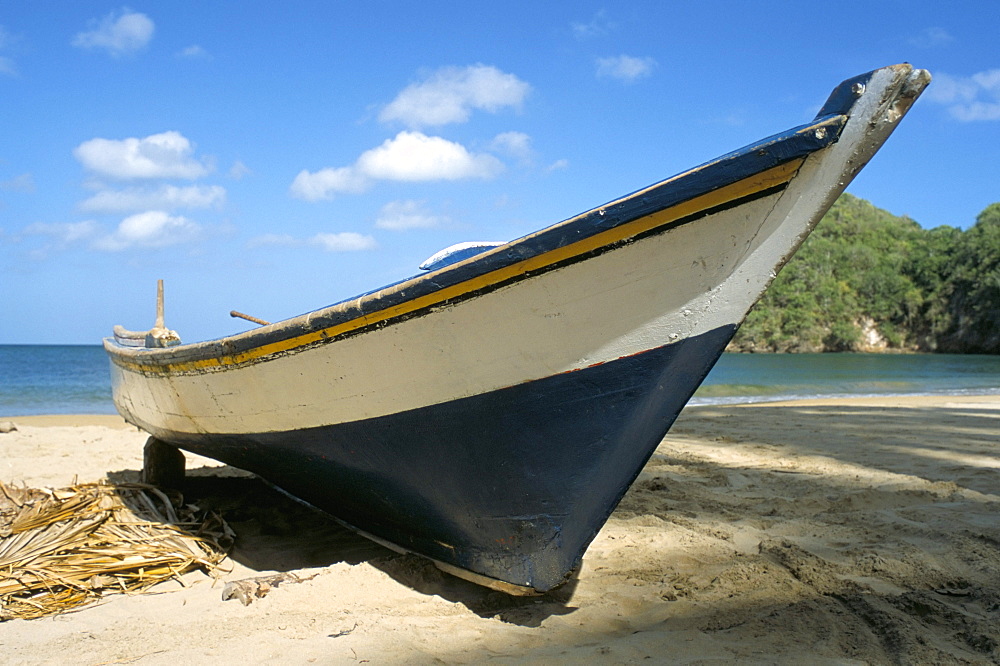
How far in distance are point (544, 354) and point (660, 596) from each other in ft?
3.57

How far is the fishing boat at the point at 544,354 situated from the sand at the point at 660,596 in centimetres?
27

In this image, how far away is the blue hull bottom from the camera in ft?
6.88

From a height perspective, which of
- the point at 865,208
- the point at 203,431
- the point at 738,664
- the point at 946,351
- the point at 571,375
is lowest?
the point at 946,351

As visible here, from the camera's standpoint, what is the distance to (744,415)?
8688mm

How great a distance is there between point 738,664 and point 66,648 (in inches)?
84.4

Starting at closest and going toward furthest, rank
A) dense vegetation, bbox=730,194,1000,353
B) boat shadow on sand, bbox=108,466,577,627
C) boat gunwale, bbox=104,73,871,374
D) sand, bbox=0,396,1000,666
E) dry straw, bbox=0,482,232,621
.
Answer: boat gunwale, bbox=104,73,871,374
sand, bbox=0,396,1000,666
boat shadow on sand, bbox=108,466,577,627
dry straw, bbox=0,482,232,621
dense vegetation, bbox=730,194,1000,353

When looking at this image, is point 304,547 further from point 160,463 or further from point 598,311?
point 598,311

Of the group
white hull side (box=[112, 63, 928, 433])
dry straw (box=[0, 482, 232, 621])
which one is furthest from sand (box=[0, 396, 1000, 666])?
white hull side (box=[112, 63, 928, 433])

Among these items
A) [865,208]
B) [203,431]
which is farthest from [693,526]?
[865,208]

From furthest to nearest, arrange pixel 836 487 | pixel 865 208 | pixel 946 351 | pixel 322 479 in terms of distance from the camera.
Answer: pixel 865 208 < pixel 946 351 < pixel 836 487 < pixel 322 479

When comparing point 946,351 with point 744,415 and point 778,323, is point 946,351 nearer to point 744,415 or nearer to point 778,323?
point 778,323

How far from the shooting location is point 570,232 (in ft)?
6.29

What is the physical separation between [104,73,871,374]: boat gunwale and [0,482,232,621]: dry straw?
3.89ft

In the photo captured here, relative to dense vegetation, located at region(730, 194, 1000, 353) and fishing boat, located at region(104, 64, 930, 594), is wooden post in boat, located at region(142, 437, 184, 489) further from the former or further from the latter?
dense vegetation, located at region(730, 194, 1000, 353)
